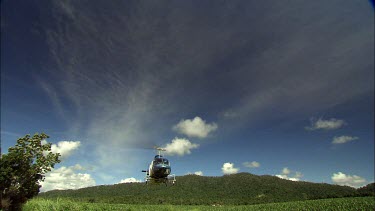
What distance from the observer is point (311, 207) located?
50969 mm

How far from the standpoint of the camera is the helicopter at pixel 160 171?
2277cm

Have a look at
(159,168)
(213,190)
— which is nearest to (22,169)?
(159,168)

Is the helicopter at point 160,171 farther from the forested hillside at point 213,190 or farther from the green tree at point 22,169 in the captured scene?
the forested hillside at point 213,190

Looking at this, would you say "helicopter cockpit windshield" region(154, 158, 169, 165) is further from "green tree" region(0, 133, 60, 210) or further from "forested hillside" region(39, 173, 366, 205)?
"forested hillside" region(39, 173, 366, 205)

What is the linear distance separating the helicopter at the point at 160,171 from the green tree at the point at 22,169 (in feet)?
40.8

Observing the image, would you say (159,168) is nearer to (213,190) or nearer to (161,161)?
(161,161)

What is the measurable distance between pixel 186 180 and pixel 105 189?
60.2 m

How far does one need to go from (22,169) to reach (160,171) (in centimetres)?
1624

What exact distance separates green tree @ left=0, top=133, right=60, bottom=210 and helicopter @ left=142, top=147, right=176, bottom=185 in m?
12.4

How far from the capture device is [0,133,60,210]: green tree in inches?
1043

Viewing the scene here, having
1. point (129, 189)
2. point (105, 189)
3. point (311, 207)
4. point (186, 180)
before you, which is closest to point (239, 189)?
point (186, 180)

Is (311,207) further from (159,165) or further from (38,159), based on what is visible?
(38,159)

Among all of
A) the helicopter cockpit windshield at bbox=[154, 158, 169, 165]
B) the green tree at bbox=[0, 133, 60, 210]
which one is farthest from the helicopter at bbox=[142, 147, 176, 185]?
the green tree at bbox=[0, 133, 60, 210]

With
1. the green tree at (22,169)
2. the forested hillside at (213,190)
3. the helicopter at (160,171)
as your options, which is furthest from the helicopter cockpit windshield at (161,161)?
the forested hillside at (213,190)
